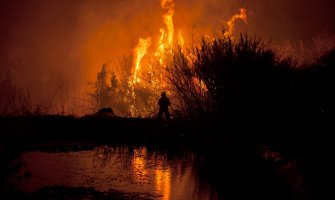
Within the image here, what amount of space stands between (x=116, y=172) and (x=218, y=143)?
5.74m

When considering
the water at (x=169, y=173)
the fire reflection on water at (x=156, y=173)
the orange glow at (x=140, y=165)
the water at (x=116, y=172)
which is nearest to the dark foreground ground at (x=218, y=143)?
the water at (x=169, y=173)

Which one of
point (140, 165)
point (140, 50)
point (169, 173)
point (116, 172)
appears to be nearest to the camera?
point (116, 172)

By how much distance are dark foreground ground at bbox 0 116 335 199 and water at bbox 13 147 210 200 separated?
400 mm

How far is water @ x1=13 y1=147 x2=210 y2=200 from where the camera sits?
7.04 meters

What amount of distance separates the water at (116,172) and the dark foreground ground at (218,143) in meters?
0.40

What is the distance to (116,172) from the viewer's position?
27.3 ft

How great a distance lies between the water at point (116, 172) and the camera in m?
7.04

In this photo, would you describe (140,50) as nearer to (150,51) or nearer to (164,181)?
(150,51)

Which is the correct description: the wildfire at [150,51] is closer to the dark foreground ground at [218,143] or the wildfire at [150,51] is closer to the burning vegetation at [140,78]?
the burning vegetation at [140,78]

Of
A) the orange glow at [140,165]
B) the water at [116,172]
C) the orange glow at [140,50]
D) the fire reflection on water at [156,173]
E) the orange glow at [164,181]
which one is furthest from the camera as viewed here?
the orange glow at [140,50]

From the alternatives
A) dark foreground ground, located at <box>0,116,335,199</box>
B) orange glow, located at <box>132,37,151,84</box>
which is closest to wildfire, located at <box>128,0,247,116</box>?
orange glow, located at <box>132,37,151,84</box>

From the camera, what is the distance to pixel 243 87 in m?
11.8

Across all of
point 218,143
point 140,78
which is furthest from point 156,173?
point 140,78

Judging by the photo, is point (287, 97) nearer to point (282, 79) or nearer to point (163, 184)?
point (282, 79)
